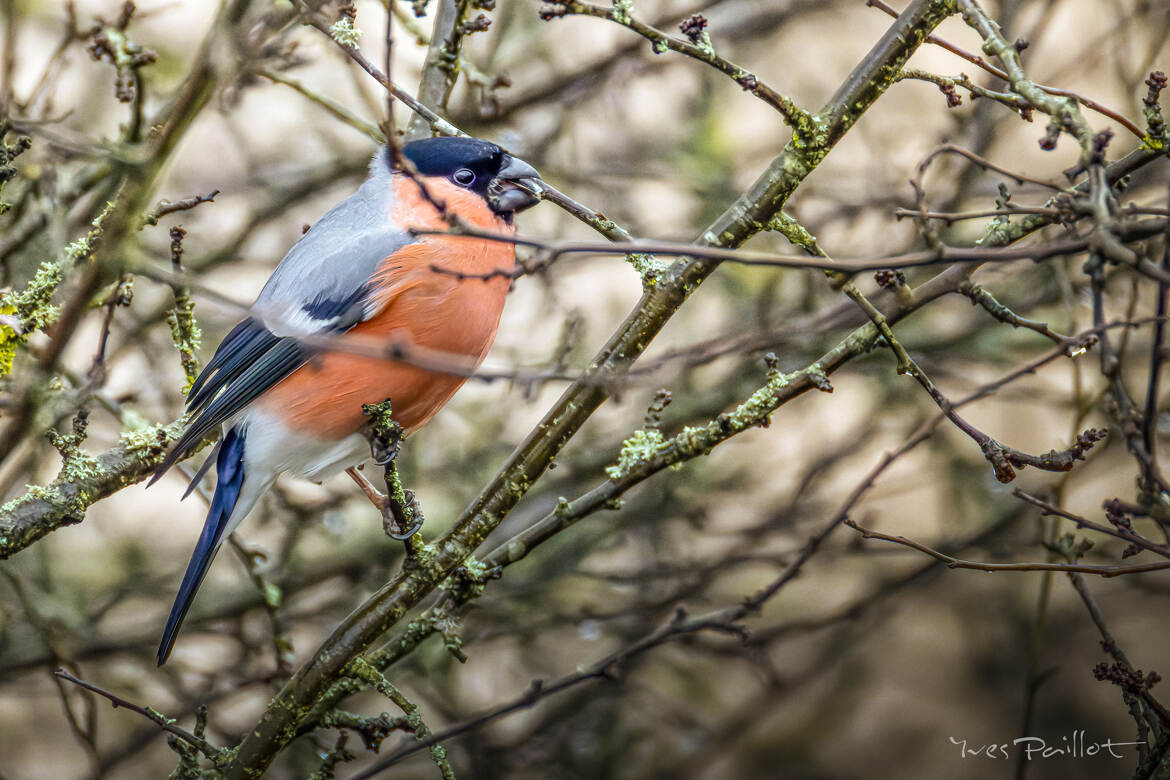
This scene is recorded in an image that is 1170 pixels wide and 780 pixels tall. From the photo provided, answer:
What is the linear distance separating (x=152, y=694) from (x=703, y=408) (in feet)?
8.33

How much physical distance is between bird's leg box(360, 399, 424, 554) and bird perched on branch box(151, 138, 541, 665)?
0.48ft

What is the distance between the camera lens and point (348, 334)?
289cm

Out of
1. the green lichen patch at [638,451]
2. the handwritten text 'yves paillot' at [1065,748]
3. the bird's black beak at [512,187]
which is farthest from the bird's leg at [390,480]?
the handwritten text 'yves paillot' at [1065,748]

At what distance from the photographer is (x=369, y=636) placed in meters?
2.43

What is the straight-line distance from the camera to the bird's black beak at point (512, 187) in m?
3.01

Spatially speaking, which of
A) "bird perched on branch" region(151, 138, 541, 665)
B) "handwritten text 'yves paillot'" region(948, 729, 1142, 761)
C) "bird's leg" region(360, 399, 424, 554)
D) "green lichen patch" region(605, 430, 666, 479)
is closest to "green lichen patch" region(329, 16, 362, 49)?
"bird perched on branch" region(151, 138, 541, 665)

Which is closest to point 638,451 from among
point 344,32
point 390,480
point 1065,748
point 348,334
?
point 390,480

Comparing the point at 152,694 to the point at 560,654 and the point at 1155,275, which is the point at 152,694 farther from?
the point at 1155,275

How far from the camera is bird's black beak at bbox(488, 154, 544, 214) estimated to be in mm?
3006

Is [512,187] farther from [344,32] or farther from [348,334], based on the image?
Answer: [344,32]

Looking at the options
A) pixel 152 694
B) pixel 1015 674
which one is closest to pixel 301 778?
pixel 152 694

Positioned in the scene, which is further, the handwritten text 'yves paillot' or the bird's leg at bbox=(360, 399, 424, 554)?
the handwritten text 'yves paillot'

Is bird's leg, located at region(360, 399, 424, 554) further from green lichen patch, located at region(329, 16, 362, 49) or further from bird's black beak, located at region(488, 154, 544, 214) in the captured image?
green lichen patch, located at region(329, 16, 362, 49)

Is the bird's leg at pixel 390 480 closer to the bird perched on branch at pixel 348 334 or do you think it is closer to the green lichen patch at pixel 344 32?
the bird perched on branch at pixel 348 334
